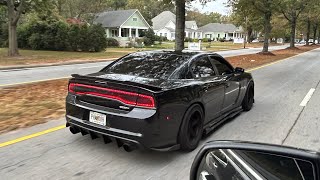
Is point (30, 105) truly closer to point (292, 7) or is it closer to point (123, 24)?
point (292, 7)

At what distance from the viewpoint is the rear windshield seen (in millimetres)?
5394

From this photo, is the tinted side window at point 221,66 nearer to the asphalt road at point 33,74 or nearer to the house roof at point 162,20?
the asphalt road at point 33,74

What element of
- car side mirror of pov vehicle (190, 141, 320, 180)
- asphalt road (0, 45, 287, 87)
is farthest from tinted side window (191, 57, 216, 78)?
asphalt road (0, 45, 287, 87)

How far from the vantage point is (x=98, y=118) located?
15.5 feet

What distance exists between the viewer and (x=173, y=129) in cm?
467

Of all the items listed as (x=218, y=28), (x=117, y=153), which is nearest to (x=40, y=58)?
(x=117, y=153)

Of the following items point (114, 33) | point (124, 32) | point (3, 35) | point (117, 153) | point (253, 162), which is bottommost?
point (117, 153)

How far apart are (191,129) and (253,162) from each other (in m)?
3.38

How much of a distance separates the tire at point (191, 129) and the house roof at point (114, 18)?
170 feet

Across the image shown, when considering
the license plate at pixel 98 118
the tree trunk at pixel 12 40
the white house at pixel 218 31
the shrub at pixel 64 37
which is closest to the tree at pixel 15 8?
the tree trunk at pixel 12 40

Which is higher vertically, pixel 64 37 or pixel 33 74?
pixel 64 37

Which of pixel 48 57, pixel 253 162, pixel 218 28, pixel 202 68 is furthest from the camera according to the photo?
pixel 218 28

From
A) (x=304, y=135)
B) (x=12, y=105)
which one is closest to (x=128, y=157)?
(x=304, y=135)

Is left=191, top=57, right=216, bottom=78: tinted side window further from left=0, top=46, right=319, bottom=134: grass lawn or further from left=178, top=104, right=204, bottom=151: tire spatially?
left=0, top=46, right=319, bottom=134: grass lawn
